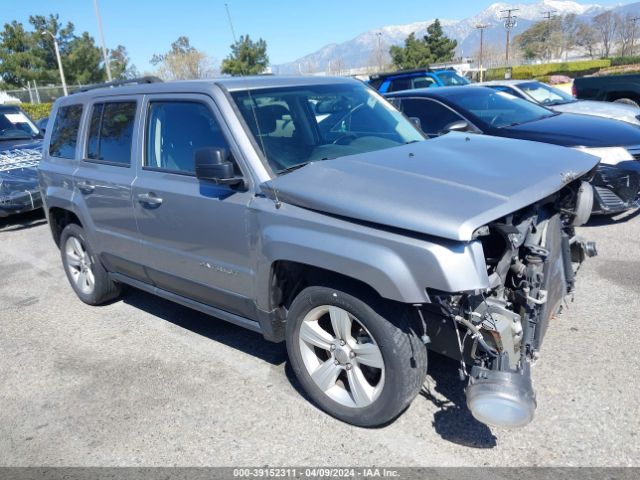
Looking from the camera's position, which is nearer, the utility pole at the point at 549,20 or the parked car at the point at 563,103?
the parked car at the point at 563,103

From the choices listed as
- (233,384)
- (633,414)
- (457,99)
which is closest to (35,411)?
(233,384)

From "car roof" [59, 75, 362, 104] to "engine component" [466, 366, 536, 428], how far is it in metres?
2.29

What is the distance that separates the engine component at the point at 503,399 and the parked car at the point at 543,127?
11.0 feet

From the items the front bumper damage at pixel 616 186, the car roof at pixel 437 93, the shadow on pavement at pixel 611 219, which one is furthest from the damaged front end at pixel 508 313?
the car roof at pixel 437 93

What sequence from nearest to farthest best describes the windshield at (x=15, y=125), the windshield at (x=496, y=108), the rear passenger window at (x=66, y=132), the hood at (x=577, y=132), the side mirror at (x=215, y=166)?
the side mirror at (x=215, y=166) → the rear passenger window at (x=66, y=132) → the hood at (x=577, y=132) → the windshield at (x=496, y=108) → the windshield at (x=15, y=125)

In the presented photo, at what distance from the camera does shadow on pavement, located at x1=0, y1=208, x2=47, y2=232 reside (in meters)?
8.55

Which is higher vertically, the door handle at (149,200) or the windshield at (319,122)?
the windshield at (319,122)

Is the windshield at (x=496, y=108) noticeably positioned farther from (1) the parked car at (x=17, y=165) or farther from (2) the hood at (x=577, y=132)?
(1) the parked car at (x=17, y=165)

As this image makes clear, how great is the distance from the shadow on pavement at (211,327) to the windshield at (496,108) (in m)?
4.25

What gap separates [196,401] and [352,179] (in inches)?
68.7

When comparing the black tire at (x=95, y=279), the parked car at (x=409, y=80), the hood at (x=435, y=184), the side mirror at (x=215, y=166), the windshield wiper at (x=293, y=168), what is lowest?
the black tire at (x=95, y=279)

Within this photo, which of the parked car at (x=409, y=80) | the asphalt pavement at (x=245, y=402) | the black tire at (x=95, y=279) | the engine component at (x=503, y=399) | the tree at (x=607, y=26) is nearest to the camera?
the engine component at (x=503, y=399)

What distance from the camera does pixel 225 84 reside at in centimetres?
340

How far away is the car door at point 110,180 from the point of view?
13.0 feet
